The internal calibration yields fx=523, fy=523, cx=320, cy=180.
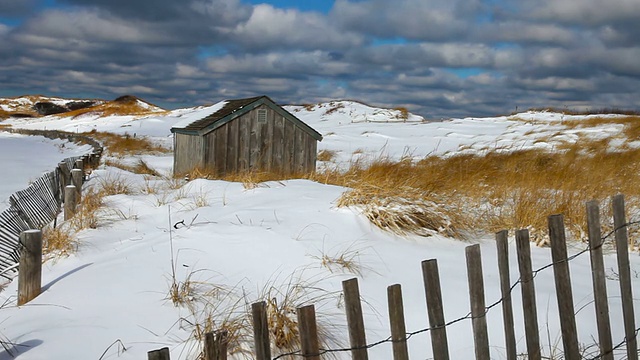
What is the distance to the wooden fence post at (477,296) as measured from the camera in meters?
2.45

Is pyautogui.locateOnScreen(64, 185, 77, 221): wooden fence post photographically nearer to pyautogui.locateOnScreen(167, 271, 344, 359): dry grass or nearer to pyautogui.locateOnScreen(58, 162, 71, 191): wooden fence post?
pyautogui.locateOnScreen(58, 162, 71, 191): wooden fence post

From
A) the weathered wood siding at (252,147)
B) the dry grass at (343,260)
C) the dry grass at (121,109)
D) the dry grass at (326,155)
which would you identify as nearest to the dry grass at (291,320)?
the dry grass at (343,260)

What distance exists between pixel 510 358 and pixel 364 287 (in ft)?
5.49

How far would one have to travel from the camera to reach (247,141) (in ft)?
38.5

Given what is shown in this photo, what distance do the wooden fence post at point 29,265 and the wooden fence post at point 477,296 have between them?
3228 mm

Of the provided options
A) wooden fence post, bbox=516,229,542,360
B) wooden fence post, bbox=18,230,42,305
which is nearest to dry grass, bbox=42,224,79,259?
wooden fence post, bbox=18,230,42,305

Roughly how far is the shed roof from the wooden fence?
8.46 m

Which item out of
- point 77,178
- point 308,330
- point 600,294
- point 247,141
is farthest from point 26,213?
point 247,141

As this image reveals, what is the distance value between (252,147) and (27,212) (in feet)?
20.3

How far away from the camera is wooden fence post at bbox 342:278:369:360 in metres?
2.10

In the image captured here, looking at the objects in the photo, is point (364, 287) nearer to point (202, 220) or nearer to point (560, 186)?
point (202, 220)

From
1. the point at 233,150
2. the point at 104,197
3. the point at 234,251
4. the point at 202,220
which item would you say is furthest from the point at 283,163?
the point at 234,251

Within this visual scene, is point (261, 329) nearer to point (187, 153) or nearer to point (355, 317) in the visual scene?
point (355, 317)

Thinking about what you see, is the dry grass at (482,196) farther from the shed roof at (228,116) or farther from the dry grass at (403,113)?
the dry grass at (403,113)
